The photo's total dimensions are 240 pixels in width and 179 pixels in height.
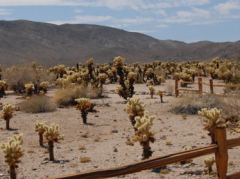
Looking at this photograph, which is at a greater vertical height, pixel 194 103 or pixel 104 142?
pixel 194 103

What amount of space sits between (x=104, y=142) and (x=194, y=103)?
808 cm

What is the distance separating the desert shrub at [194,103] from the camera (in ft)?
85.1

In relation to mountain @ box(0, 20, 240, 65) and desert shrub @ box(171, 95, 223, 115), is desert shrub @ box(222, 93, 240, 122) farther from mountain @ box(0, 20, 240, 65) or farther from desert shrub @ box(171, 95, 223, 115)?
mountain @ box(0, 20, 240, 65)

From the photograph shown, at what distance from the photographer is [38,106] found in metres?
28.3

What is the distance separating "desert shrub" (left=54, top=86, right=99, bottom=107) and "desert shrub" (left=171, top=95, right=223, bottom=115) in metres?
7.12

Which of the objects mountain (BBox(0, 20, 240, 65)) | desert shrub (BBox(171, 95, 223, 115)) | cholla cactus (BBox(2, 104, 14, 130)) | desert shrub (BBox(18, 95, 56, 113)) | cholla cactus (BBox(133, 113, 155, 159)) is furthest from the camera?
mountain (BBox(0, 20, 240, 65))

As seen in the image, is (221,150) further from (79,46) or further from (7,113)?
(79,46)

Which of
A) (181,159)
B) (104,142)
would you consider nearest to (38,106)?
(104,142)

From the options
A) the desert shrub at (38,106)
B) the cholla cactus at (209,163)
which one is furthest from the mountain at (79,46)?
the cholla cactus at (209,163)

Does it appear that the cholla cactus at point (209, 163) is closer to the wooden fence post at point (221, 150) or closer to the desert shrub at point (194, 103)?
the wooden fence post at point (221, 150)

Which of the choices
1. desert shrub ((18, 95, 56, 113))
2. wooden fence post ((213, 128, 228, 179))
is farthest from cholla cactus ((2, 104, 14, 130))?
wooden fence post ((213, 128, 228, 179))

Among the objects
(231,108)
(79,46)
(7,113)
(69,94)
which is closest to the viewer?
(7,113)

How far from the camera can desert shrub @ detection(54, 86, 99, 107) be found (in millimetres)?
31172

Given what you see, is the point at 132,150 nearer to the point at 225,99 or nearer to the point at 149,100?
the point at 225,99
